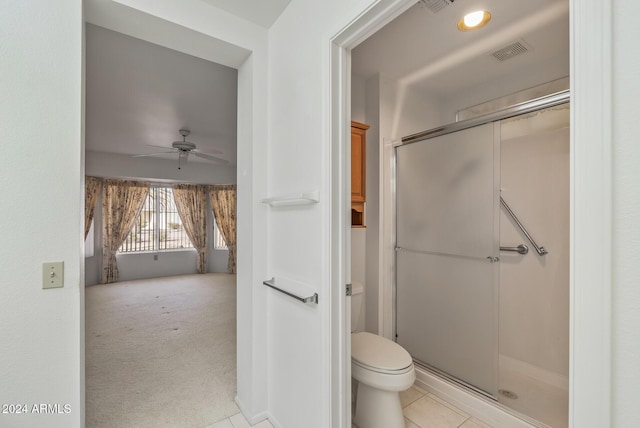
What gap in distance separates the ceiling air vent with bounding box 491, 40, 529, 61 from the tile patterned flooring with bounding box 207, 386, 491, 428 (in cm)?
267

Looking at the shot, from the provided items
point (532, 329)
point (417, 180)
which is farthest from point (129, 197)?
point (532, 329)

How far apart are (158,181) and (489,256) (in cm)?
646

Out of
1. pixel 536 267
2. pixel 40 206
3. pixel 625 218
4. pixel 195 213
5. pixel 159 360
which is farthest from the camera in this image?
pixel 195 213

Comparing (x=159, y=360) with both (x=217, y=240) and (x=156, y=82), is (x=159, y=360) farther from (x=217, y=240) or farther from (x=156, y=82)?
(x=217, y=240)

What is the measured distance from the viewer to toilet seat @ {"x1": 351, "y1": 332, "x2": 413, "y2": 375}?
1596 mm

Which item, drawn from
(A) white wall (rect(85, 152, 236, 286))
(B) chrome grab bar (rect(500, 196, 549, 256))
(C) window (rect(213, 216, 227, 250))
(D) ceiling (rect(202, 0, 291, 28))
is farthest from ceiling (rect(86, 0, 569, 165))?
(C) window (rect(213, 216, 227, 250))

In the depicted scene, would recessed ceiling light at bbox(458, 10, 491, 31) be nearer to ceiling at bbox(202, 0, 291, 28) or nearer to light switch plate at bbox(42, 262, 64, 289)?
ceiling at bbox(202, 0, 291, 28)

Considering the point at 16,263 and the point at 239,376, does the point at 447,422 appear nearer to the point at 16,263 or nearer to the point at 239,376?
the point at 239,376

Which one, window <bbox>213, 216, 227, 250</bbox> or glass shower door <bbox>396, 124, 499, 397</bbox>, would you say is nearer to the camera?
glass shower door <bbox>396, 124, 499, 397</bbox>

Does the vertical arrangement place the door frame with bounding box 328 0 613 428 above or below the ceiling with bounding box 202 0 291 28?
below

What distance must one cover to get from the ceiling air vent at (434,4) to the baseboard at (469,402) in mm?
2529

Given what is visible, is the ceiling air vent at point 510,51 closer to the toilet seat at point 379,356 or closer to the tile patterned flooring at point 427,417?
the toilet seat at point 379,356

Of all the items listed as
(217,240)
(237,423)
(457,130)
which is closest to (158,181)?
(217,240)

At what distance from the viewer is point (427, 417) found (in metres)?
1.87
